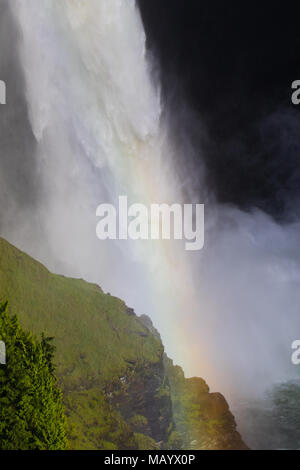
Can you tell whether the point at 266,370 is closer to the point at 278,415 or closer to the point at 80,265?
the point at 278,415

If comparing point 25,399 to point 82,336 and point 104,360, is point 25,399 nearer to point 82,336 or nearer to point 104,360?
point 104,360

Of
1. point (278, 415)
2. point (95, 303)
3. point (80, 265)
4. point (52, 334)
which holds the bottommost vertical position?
point (278, 415)

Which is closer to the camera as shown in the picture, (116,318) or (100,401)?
(100,401)

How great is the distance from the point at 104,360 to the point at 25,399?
61.3 ft

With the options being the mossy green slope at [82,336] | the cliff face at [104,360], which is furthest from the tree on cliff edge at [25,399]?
the cliff face at [104,360]

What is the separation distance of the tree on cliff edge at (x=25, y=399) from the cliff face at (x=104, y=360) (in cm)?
1032

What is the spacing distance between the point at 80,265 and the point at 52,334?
61.5 feet

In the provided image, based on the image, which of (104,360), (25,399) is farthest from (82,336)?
(25,399)

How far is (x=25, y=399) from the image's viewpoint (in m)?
21.2

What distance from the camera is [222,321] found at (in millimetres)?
96000

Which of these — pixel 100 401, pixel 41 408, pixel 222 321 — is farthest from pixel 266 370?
pixel 41 408

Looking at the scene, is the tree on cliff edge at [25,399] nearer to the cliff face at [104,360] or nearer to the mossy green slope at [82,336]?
the mossy green slope at [82,336]

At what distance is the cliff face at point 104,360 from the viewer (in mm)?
36906

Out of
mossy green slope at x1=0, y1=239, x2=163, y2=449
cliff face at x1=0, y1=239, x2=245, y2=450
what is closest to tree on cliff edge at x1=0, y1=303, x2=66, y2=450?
mossy green slope at x1=0, y1=239, x2=163, y2=449
